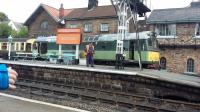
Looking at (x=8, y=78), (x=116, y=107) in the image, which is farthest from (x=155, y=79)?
(x=8, y=78)

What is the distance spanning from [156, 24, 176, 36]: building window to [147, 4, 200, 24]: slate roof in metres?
0.47

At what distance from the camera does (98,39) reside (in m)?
26.3

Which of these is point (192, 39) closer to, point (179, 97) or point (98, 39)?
point (98, 39)

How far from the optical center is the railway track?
39.6 feet

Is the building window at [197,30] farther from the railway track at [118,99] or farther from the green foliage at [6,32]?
the green foliage at [6,32]

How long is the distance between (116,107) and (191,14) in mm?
18974

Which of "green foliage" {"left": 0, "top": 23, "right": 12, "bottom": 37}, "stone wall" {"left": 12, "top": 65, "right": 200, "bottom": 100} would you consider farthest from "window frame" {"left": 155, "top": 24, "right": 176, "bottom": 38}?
"green foliage" {"left": 0, "top": 23, "right": 12, "bottom": 37}

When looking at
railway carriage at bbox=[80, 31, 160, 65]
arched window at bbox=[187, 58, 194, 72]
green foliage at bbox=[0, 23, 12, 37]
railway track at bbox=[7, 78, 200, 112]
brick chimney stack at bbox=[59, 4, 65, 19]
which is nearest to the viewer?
railway track at bbox=[7, 78, 200, 112]

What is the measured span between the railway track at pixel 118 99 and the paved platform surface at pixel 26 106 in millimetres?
1670

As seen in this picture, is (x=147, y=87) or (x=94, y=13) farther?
(x=94, y=13)

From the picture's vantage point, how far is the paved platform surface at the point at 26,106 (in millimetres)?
11345

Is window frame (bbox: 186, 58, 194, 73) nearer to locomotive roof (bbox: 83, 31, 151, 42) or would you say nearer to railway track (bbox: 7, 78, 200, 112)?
locomotive roof (bbox: 83, 31, 151, 42)

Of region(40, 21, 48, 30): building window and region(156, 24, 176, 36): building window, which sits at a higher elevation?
region(40, 21, 48, 30): building window

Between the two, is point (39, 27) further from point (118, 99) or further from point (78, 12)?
point (118, 99)
